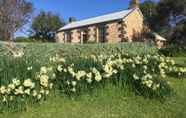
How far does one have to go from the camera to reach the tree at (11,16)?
40.5 meters

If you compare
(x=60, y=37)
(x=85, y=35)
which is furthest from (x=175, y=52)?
(x=60, y=37)

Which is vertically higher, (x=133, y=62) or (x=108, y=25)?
(x=108, y=25)

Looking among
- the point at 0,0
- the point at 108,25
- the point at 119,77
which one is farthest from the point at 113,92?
the point at 0,0

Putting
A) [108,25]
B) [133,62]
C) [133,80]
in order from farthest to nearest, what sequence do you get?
[108,25] → [133,62] → [133,80]

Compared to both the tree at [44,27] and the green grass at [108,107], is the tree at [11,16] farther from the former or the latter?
the green grass at [108,107]

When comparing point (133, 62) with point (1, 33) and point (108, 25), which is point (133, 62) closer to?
point (108, 25)

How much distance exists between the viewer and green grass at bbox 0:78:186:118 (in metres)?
5.95

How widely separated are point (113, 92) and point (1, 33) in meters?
36.8

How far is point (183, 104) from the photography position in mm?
6707

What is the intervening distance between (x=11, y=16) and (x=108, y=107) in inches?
1467

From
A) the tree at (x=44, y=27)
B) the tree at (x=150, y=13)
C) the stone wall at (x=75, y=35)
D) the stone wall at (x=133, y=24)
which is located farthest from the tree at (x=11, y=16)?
the tree at (x=44, y=27)

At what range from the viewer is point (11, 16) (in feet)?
136

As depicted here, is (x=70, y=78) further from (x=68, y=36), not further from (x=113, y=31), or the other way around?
(x=68, y=36)

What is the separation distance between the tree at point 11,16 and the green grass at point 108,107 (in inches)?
1409
